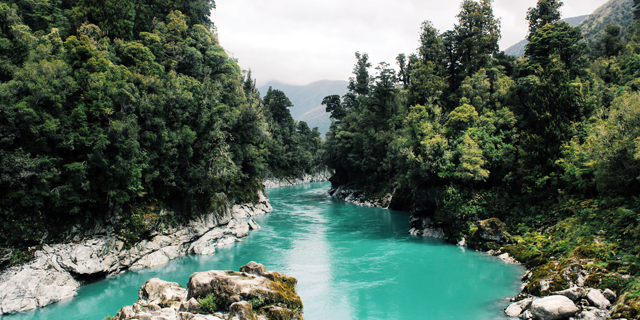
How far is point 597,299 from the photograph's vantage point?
13617 millimetres

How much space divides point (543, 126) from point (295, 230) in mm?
22858

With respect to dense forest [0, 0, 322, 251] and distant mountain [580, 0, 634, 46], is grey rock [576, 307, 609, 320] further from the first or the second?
distant mountain [580, 0, 634, 46]

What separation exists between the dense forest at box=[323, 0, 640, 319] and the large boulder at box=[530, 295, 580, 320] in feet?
4.30

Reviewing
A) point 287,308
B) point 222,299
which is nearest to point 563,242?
point 287,308

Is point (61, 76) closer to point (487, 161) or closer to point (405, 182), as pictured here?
point (487, 161)

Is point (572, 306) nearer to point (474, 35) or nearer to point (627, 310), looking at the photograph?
point (627, 310)

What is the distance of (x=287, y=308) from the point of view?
492 inches

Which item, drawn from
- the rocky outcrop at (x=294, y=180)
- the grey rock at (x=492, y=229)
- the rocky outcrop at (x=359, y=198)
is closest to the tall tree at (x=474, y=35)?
the rocky outcrop at (x=359, y=198)

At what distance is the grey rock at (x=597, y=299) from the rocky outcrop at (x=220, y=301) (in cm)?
1129

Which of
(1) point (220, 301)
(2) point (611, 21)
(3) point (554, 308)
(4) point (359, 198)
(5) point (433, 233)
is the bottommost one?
(5) point (433, 233)

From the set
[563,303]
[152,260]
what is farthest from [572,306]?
[152,260]

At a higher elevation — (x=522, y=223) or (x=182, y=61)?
(x=182, y=61)

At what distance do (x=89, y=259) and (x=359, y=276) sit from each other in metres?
15.5

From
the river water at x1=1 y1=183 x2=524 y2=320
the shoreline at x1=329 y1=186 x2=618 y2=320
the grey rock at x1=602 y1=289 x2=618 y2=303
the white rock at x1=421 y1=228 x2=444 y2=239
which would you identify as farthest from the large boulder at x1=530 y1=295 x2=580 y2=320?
the white rock at x1=421 y1=228 x2=444 y2=239
